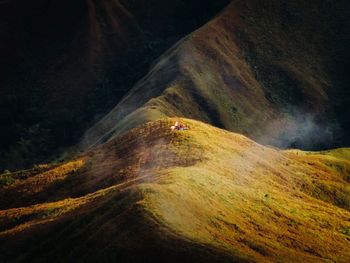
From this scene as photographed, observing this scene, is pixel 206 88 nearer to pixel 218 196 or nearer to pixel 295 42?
pixel 295 42

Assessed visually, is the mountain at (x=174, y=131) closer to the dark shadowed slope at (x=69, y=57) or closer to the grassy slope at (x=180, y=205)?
the grassy slope at (x=180, y=205)

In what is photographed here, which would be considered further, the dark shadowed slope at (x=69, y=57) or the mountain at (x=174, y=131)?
the dark shadowed slope at (x=69, y=57)

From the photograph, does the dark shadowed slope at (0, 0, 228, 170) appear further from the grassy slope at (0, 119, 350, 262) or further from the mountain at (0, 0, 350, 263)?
the grassy slope at (0, 119, 350, 262)

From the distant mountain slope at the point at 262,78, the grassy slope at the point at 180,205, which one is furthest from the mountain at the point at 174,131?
the distant mountain slope at the point at 262,78

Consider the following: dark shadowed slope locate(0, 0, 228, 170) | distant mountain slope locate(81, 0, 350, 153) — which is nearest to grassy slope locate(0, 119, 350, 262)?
distant mountain slope locate(81, 0, 350, 153)

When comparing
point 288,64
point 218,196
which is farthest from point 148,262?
point 288,64

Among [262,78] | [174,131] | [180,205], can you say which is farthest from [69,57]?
[180,205]
